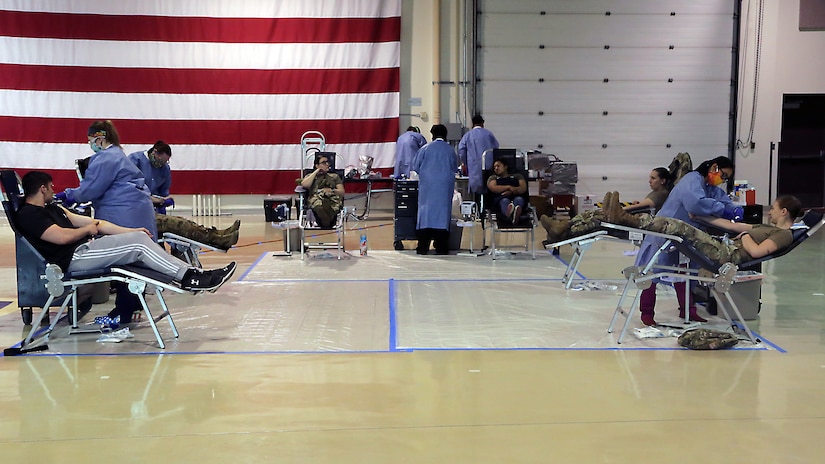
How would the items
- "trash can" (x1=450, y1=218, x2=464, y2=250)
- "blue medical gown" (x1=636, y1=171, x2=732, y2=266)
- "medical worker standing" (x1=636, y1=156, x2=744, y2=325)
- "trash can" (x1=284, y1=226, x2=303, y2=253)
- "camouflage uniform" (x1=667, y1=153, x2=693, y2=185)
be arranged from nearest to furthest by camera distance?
1. "medical worker standing" (x1=636, y1=156, x2=744, y2=325)
2. "blue medical gown" (x1=636, y1=171, x2=732, y2=266)
3. "camouflage uniform" (x1=667, y1=153, x2=693, y2=185)
4. "trash can" (x1=284, y1=226, x2=303, y2=253)
5. "trash can" (x1=450, y1=218, x2=464, y2=250)

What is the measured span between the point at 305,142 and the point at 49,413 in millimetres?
8865

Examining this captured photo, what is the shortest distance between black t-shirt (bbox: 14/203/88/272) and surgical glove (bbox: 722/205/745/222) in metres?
4.23

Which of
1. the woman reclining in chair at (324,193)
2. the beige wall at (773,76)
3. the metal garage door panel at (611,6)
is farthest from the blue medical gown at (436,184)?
the beige wall at (773,76)

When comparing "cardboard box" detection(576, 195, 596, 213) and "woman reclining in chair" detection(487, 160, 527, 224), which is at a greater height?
"woman reclining in chair" detection(487, 160, 527, 224)

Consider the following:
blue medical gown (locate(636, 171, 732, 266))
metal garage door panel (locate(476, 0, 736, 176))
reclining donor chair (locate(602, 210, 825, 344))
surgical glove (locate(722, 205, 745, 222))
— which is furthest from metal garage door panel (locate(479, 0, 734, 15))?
reclining donor chair (locate(602, 210, 825, 344))

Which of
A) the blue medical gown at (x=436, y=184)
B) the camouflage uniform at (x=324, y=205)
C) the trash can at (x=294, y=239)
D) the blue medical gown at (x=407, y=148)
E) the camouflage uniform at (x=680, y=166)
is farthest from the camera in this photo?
the blue medical gown at (x=407, y=148)

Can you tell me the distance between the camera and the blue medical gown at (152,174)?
7449 mm

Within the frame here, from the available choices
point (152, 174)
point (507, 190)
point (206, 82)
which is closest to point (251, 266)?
point (152, 174)

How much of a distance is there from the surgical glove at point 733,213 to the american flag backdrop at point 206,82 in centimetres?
772

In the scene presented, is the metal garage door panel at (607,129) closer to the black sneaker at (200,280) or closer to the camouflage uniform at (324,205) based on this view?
the camouflage uniform at (324,205)

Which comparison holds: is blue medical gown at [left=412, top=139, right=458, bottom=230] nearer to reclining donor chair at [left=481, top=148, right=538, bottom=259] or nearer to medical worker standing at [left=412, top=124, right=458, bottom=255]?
medical worker standing at [left=412, top=124, right=458, bottom=255]

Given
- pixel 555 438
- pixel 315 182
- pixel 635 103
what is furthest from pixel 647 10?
pixel 555 438

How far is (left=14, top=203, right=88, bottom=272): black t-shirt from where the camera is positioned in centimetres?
467

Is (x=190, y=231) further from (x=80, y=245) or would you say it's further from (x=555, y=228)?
(x=555, y=228)
